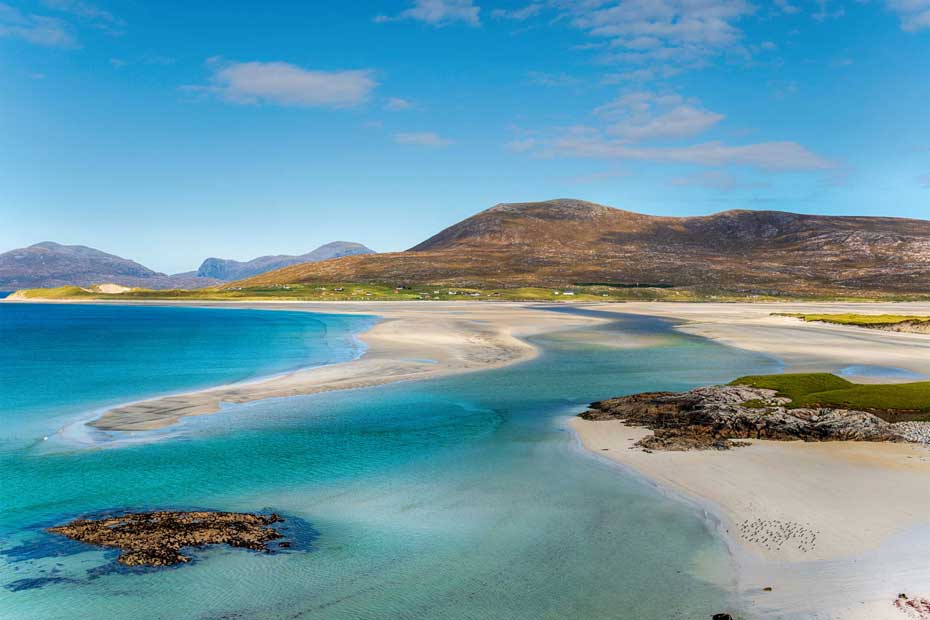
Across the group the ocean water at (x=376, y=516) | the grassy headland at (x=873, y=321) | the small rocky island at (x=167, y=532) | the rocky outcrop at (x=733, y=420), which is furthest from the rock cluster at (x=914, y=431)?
the grassy headland at (x=873, y=321)

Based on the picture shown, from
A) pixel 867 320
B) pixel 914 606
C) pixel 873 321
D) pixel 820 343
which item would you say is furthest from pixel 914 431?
pixel 867 320

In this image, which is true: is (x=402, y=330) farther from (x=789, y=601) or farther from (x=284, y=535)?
(x=789, y=601)

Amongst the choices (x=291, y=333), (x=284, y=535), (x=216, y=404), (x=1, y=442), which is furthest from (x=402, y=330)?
(x=284, y=535)

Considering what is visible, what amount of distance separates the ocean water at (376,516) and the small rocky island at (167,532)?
0.51m

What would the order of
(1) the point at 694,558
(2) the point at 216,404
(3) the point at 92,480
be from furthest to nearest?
(2) the point at 216,404 → (3) the point at 92,480 → (1) the point at 694,558

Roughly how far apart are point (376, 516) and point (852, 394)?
24.3 metres

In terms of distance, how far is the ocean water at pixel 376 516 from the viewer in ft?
41.9

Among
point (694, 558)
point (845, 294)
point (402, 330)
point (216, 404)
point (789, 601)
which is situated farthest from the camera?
point (845, 294)

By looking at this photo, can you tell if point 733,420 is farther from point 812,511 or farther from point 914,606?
point 914,606

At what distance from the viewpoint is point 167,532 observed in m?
15.9

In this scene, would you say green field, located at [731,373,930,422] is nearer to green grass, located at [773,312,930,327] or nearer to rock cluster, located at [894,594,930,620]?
rock cluster, located at [894,594,930,620]

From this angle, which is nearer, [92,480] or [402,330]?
[92,480]

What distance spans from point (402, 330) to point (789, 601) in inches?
2658

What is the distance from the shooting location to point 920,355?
52.7m
